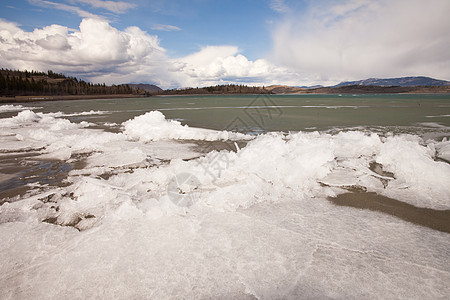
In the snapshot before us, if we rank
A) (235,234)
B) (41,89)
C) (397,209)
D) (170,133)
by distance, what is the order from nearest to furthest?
(235,234)
(397,209)
(170,133)
(41,89)

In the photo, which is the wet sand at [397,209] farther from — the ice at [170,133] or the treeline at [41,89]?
the treeline at [41,89]

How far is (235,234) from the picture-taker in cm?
265

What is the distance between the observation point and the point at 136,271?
2.12 m

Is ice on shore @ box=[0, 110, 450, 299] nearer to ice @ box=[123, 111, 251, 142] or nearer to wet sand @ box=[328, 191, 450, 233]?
wet sand @ box=[328, 191, 450, 233]

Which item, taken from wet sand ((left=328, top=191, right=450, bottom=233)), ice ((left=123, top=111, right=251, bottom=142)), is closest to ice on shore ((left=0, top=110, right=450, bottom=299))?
wet sand ((left=328, top=191, right=450, bottom=233))

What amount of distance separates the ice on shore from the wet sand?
16 cm

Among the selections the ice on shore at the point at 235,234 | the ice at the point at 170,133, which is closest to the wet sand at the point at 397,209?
the ice on shore at the point at 235,234

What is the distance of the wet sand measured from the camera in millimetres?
2959

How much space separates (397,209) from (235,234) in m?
2.38

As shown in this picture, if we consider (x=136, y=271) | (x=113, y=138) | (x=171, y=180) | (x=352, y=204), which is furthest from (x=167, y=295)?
(x=113, y=138)

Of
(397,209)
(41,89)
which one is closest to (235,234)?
(397,209)

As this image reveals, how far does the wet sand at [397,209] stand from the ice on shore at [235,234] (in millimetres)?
165

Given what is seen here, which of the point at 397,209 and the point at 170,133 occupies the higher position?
the point at 170,133

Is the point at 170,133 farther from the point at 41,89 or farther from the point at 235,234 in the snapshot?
the point at 41,89
